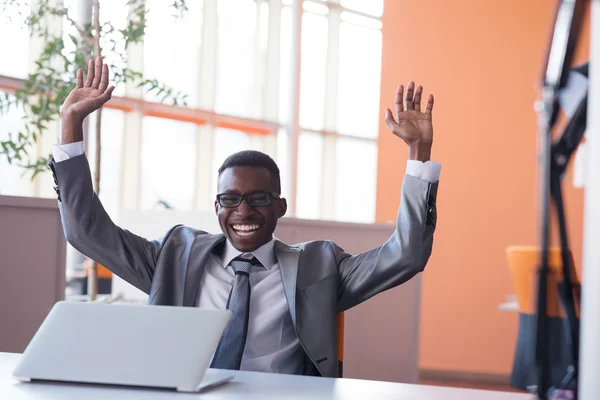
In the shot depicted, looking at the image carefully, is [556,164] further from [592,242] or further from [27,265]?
[27,265]

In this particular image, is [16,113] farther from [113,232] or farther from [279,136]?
[113,232]

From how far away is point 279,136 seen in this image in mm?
9828

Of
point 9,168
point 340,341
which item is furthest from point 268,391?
point 9,168

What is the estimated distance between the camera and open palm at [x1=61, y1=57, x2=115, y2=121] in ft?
6.15

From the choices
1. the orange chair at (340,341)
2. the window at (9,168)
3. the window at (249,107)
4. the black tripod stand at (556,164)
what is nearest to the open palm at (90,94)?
the orange chair at (340,341)

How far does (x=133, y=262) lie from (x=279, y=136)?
25.6ft

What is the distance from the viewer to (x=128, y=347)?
121cm

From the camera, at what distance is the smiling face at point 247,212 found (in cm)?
203

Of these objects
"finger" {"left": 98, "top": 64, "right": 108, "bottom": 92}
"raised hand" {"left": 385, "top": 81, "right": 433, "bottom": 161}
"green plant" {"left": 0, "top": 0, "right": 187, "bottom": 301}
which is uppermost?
"green plant" {"left": 0, "top": 0, "right": 187, "bottom": 301}

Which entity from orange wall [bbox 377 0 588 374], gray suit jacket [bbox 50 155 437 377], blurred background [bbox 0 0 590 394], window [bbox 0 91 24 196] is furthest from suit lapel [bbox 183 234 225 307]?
window [bbox 0 91 24 196]

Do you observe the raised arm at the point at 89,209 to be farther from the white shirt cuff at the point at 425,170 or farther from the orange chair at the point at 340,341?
the white shirt cuff at the point at 425,170

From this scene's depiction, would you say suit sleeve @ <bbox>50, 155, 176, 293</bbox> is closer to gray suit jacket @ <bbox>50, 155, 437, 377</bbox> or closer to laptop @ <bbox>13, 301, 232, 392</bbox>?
gray suit jacket @ <bbox>50, 155, 437, 377</bbox>

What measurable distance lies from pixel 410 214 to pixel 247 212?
417mm

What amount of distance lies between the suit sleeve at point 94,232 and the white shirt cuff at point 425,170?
0.68 metres
